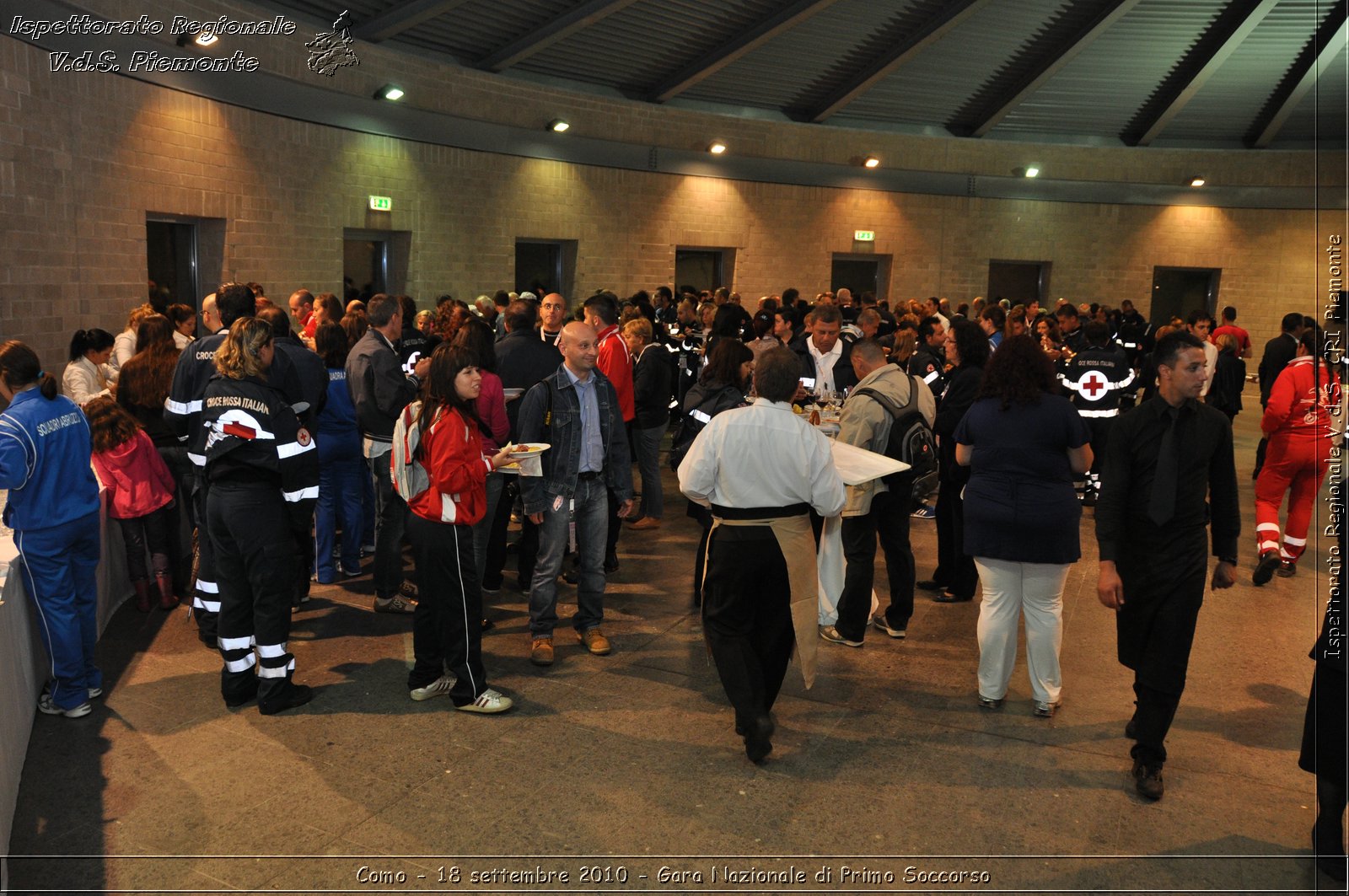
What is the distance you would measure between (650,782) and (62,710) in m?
2.98

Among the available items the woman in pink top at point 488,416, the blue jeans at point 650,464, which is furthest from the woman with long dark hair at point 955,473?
the woman in pink top at point 488,416

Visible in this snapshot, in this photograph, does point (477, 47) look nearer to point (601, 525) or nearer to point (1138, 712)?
point (601, 525)

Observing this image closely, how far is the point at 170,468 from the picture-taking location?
6773mm

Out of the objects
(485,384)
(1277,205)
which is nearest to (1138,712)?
(485,384)

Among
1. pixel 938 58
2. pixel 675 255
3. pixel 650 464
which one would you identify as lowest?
pixel 650 464

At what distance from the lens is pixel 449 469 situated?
15.9 feet

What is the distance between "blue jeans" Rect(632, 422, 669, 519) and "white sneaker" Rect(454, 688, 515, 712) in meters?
3.68

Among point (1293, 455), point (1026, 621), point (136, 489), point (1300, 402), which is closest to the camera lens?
point (1026, 621)

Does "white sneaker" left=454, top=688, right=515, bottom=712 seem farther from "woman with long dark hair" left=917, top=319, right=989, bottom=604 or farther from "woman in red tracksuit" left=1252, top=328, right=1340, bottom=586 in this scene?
"woman in red tracksuit" left=1252, top=328, right=1340, bottom=586

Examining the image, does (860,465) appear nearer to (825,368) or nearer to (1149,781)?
(1149,781)

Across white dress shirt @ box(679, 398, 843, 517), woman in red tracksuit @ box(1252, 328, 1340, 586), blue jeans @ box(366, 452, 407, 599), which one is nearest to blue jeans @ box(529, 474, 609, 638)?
blue jeans @ box(366, 452, 407, 599)

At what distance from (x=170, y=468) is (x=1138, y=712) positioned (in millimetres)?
6067

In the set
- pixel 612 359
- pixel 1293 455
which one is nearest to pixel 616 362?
pixel 612 359

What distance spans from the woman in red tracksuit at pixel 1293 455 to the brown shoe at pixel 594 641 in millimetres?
5107
